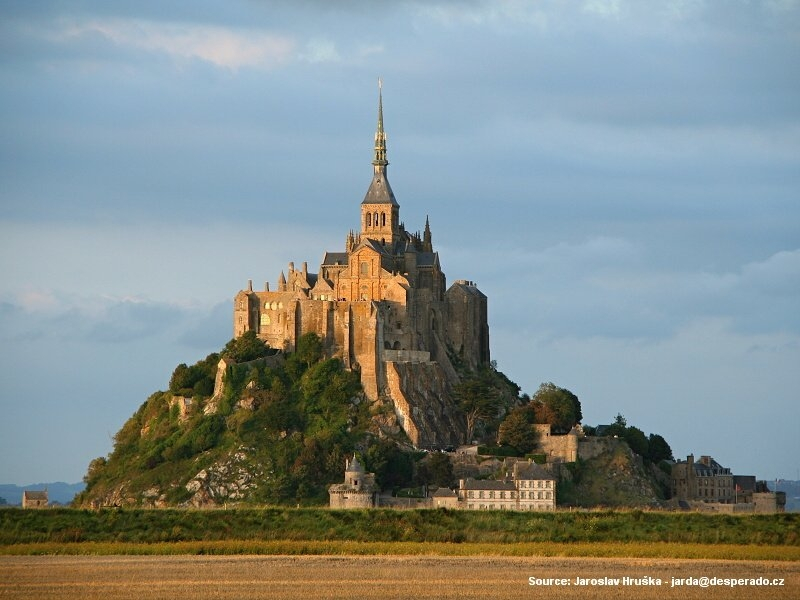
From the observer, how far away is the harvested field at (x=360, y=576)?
57969 mm

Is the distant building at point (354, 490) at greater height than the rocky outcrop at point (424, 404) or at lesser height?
lesser

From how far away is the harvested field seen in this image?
5797cm

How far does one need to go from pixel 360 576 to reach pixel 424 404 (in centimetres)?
4566

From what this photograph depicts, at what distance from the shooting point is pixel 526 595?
57.7m

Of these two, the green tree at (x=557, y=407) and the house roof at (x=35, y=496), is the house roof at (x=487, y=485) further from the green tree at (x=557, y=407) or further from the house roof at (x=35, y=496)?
the house roof at (x=35, y=496)

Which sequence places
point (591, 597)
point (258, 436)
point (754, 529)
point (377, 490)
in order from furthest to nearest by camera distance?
point (258, 436) → point (377, 490) → point (754, 529) → point (591, 597)

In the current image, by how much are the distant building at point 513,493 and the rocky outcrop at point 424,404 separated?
8961mm

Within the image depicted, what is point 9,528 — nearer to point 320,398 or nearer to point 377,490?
point 377,490

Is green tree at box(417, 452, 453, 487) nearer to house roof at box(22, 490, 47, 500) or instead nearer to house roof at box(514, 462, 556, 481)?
house roof at box(514, 462, 556, 481)

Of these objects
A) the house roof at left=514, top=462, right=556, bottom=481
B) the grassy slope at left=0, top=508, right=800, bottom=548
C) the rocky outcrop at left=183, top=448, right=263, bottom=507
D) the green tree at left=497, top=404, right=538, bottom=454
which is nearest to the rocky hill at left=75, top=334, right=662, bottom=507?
the rocky outcrop at left=183, top=448, right=263, bottom=507

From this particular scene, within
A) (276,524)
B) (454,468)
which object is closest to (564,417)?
(454,468)

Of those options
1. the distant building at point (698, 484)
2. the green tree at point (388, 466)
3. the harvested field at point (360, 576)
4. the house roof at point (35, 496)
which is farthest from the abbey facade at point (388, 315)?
the harvested field at point (360, 576)

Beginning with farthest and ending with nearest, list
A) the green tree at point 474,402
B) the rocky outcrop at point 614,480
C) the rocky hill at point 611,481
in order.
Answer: the green tree at point 474,402 → the rocky outcrop at point 614,480 → the rocky hill at point 611,481

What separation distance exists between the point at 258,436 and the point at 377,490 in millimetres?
9881
